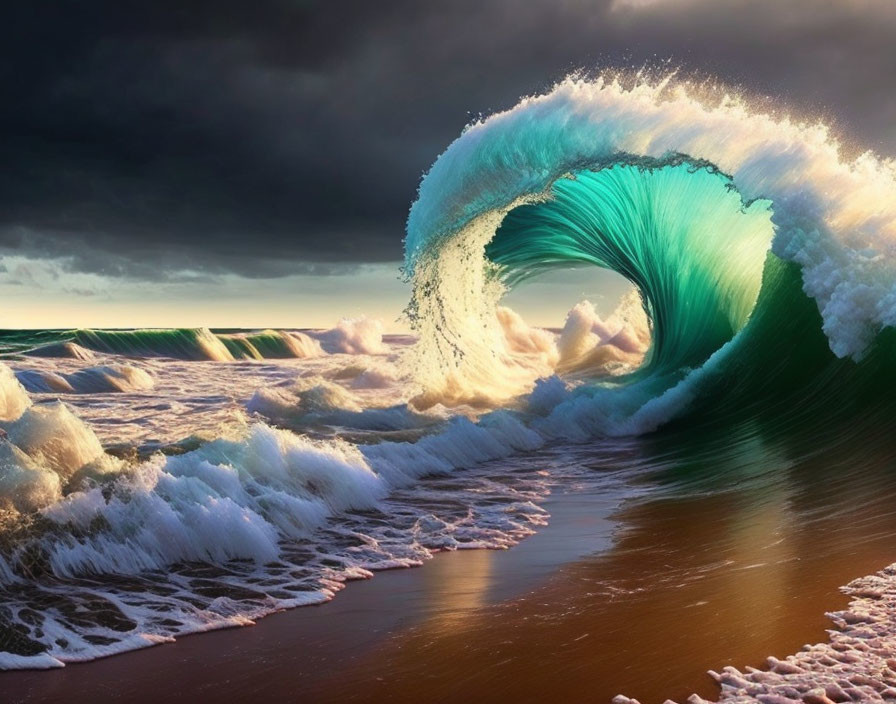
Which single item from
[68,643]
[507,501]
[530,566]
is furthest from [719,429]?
[68,643]

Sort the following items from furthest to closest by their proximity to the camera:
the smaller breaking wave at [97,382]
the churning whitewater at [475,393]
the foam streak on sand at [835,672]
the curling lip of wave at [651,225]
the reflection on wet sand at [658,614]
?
the smaller breaking wave at [97,382] → the curling lip of wave at [651,225] → the churning whitewater at [475,393] → the reflection on wet sand at [658,614] → the foam streak on sand at [835,672]

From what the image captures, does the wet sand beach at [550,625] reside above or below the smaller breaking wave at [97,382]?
below

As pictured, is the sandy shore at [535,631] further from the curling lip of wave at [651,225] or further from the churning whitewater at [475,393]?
the curling lip of wave at [651,225]

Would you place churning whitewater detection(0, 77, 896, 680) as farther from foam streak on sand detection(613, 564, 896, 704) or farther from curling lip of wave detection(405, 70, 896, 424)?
foam streak on sand detection(613, 564, 896, 704)

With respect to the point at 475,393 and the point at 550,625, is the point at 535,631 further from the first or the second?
the point at 475,393

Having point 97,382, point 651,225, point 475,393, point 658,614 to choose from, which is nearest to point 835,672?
point 658,614

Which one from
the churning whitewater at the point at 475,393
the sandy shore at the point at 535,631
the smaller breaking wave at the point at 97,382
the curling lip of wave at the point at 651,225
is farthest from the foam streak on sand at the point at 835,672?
the smaller breaking wave at the point at 97,382
